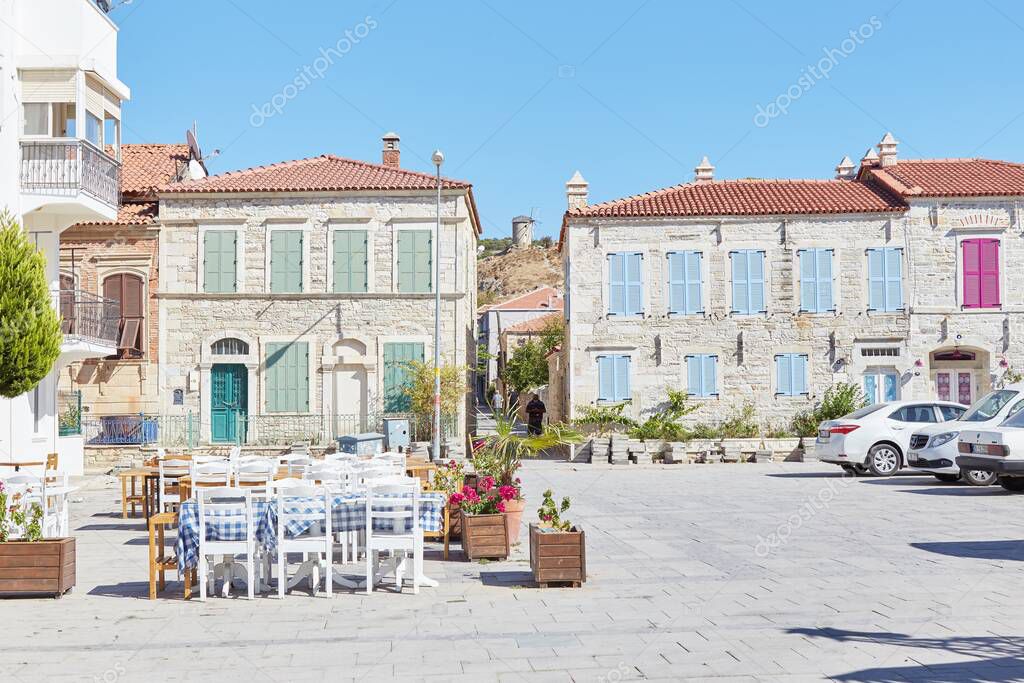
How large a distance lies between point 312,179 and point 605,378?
10043 mm

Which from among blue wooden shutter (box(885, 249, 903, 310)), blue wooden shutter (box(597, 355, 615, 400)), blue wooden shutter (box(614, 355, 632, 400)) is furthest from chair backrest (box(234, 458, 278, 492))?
blue wooden shutter (box(885, 249, 903, 310))

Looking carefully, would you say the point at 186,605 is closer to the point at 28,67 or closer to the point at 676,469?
the point at 28,67

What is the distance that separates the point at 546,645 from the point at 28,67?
1648 centimetres

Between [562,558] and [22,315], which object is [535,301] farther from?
[562,558]

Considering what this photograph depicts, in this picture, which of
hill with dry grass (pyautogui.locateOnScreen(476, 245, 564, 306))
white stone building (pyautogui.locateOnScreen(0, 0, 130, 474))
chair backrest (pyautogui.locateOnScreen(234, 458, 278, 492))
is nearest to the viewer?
chair backrest (pyautogui.locateOnScreen(234, 458, 278, 492))

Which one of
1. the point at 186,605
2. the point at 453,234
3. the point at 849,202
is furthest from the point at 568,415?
the point at 186,605

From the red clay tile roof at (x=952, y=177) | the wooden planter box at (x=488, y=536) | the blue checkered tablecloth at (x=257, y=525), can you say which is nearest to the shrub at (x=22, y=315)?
the blue checkered tablecloth at (x=257, y=525)

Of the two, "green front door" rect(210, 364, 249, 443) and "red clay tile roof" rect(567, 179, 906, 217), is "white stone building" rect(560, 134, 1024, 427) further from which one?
"green front door" rect(210, 364, 249, 443)

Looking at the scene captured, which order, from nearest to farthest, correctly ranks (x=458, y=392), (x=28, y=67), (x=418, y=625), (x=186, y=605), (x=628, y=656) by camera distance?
1. (x=628, y=656)
2. (x=418, y=625)
3. (x=186, y=605)
4. (x=28, y=67)
5. (x=458, y=392)

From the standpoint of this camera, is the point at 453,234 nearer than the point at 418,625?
No

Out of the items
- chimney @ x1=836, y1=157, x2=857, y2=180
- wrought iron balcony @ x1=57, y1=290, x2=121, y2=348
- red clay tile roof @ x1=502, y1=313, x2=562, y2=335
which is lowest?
wrought iron balcony @ x1=57, y1=290, x2=121, y2=348

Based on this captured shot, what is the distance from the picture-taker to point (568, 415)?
30.6 m

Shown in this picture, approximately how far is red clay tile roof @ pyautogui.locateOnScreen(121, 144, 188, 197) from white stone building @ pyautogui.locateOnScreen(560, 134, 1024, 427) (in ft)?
39.7

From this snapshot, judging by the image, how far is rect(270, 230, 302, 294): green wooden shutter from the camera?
29.2 metres
